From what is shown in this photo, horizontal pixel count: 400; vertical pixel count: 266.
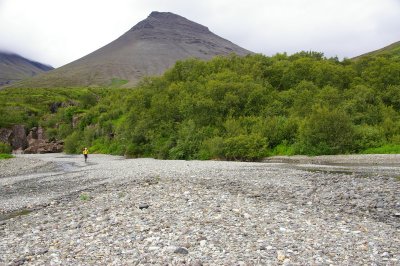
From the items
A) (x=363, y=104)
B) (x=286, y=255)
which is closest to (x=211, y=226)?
(x=286, y=255)

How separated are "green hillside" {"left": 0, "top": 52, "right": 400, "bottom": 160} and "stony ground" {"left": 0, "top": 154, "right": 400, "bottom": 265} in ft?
114

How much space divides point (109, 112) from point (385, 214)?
119929 millimetres

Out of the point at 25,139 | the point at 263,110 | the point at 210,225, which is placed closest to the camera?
the point at 210,225

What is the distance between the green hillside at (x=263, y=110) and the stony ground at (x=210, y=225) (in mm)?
34708

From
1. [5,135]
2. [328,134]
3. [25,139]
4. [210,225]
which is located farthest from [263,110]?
[5,135]

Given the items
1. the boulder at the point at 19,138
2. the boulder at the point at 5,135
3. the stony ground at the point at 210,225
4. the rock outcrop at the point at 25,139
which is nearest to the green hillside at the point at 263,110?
the stony ground at the point at 210,225

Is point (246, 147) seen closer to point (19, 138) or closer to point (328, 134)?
point (328, 134)

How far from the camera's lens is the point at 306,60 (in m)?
97.4

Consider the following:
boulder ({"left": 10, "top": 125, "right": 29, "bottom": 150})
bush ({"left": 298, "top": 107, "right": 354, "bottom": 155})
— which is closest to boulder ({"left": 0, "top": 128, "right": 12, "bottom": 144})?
boulder ({"left": 10, "top": 125, "right": 29, "bottom": 150})

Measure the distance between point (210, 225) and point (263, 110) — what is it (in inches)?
2544

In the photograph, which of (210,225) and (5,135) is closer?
(210,225)

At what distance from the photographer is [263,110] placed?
255 feet

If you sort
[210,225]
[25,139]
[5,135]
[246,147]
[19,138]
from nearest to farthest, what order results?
[210,225]
[246,147]
[5,135]
[19,138]
[25,139]

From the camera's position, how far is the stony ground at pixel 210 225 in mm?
11891
